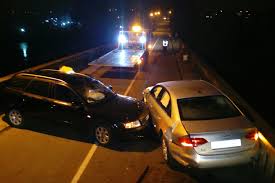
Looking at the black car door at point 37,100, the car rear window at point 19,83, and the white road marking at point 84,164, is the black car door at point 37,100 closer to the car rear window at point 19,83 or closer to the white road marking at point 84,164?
the car rear window at point 19,83

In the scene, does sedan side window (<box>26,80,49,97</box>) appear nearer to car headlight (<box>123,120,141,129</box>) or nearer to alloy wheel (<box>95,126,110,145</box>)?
alloy wheel (<box>95,126,110,145</box>)

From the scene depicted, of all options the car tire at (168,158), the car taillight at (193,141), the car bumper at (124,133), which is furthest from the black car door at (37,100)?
the car taillight at (193,141)

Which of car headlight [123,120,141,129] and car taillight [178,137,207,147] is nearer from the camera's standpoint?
car taillight [178,137,207,147]

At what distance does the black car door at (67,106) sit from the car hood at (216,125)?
2.94 m

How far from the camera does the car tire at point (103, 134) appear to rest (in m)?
8.43

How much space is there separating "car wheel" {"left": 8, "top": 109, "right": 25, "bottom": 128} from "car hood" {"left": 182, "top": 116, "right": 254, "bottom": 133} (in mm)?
4788

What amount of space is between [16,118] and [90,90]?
211cm

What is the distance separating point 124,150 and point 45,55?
92.1 ft

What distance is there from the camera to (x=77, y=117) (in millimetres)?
8742

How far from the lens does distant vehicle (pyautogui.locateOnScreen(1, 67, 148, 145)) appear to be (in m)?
8.54

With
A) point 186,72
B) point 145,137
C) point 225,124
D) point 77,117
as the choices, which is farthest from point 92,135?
point 186,72

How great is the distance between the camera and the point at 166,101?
8.08 m

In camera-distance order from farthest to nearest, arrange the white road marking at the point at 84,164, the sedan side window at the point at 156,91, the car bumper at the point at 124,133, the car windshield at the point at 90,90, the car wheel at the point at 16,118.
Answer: the car wheel at the point at 16,118, the car windshield at the point at 90,90, the sedan side window at the point at 156,91, the car bumper at the point at 124,133, the white road marking at the point at 84,164

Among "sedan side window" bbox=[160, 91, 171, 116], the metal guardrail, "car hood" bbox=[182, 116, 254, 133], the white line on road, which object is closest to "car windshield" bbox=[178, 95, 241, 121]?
"car hood" bbox=[182, 116, 254, 133]
